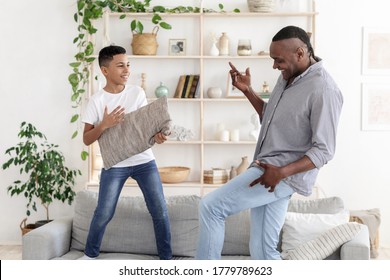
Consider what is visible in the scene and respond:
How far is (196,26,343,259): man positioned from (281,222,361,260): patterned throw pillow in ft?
1.53

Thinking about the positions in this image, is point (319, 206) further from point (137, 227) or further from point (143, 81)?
point (143, 81)

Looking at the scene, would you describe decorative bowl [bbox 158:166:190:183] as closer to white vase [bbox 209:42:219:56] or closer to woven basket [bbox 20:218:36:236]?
white vase [bbox 209:42:219:56]

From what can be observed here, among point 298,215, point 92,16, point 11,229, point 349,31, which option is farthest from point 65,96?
point 298,215

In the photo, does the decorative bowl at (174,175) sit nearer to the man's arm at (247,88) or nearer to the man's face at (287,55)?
the man's arm at (247,88)

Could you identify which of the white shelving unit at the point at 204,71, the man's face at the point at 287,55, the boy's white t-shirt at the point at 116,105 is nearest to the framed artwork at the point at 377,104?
the white shelving unit at the point at 204,71

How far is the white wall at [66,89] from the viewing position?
19.2ft

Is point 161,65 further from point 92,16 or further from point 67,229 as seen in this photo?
point 67,229

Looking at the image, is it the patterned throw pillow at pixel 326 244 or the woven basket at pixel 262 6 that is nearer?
the patterned throw pillow at pixel 326 244

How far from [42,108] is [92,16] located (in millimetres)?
983

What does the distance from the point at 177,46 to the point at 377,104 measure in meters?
1.88

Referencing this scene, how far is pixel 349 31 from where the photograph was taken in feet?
19.2

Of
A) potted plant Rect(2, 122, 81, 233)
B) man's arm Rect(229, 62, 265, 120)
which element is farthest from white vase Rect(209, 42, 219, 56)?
man's arm Rect(229, 62, 265, 120)

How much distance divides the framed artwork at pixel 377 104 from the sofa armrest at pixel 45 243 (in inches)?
128

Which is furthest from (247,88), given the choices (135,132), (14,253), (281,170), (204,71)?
(14,253)
